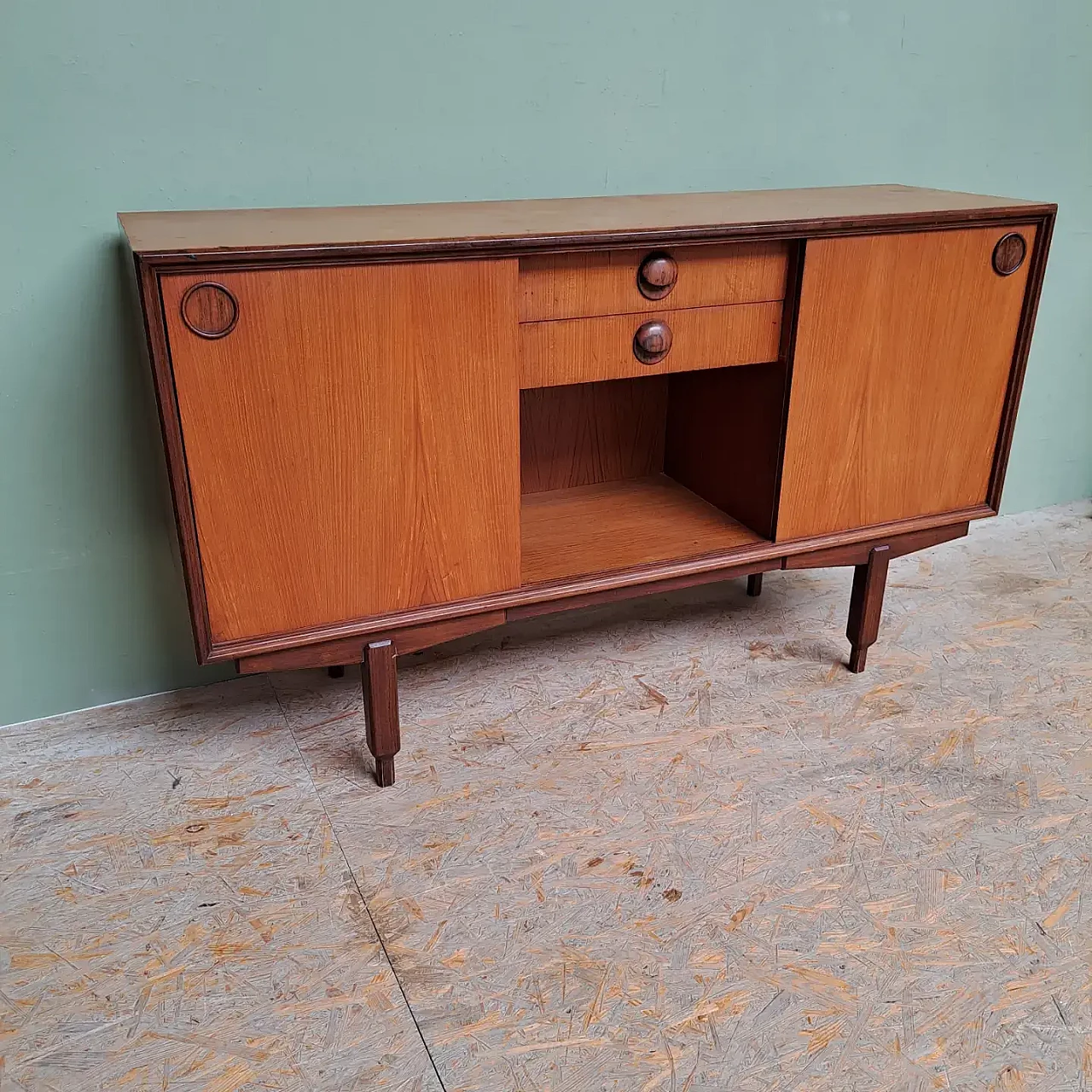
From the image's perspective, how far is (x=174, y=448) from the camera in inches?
56.7

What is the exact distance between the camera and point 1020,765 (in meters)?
1.90

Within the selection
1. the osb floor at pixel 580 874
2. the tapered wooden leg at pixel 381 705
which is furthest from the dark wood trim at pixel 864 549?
the tapered wooden leg at pixel 381 705

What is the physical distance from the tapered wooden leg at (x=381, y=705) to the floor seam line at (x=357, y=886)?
0.40 ft

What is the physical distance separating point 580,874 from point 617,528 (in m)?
0.71

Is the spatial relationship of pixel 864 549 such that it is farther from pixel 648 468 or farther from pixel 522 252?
pixel 522 252

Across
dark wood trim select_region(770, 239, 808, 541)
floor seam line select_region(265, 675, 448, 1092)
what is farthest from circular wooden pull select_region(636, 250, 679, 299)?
floor seam line select_region(265, 675, 448, 1092)

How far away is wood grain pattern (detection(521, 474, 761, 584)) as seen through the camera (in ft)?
6.22

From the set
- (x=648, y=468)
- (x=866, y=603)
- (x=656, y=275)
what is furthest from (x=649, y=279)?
(x=866, y=603)

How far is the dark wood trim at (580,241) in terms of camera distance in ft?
4.51

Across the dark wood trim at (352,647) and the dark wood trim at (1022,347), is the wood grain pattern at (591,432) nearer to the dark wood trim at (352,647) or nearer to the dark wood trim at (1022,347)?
the dark wood trim at (352,647)

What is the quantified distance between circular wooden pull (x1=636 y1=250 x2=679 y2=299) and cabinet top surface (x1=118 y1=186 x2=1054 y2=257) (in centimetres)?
5

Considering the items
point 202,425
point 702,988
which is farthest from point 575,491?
point 702,988

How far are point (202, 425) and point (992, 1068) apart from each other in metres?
1.36

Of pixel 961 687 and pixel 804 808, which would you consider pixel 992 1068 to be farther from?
pixel 961 687
